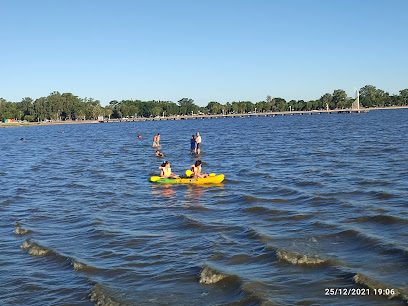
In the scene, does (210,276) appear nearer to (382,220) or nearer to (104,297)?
(104,297)

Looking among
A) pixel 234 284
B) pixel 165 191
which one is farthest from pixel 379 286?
pixel 165 191

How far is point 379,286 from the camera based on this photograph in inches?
370

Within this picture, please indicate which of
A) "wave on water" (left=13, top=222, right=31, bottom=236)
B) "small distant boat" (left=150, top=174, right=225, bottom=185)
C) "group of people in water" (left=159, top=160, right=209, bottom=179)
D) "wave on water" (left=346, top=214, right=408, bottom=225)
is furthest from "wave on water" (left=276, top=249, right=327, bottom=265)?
"group of people in water" (left=159, top=160, right=209, bottom=179)

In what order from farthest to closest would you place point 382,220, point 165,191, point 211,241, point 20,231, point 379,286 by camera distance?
point 165,191
point 20,231
point 382,220
point 211,241
point 379,286

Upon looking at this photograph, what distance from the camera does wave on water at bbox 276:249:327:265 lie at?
1105 cm

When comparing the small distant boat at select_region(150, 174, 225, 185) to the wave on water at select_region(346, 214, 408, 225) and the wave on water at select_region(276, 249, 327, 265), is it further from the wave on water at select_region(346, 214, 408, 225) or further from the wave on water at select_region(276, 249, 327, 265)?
the wave on water at select_region(276, 249, 327, 265)

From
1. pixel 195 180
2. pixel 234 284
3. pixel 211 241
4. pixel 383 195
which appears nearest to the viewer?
pixel 234 284

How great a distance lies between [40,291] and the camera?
9.91 meters

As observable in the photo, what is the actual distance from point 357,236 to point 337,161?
1850cm

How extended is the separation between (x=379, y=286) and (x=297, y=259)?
7.37 ft

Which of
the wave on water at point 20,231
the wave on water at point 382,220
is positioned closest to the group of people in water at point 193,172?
the wave on water at point 20,231

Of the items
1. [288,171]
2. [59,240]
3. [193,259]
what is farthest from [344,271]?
[288,171]

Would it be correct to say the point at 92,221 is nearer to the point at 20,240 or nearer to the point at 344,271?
the point at 20,240

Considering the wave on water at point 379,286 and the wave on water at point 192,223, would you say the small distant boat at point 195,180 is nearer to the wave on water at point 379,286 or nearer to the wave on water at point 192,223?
the wave on water at point 192,223
